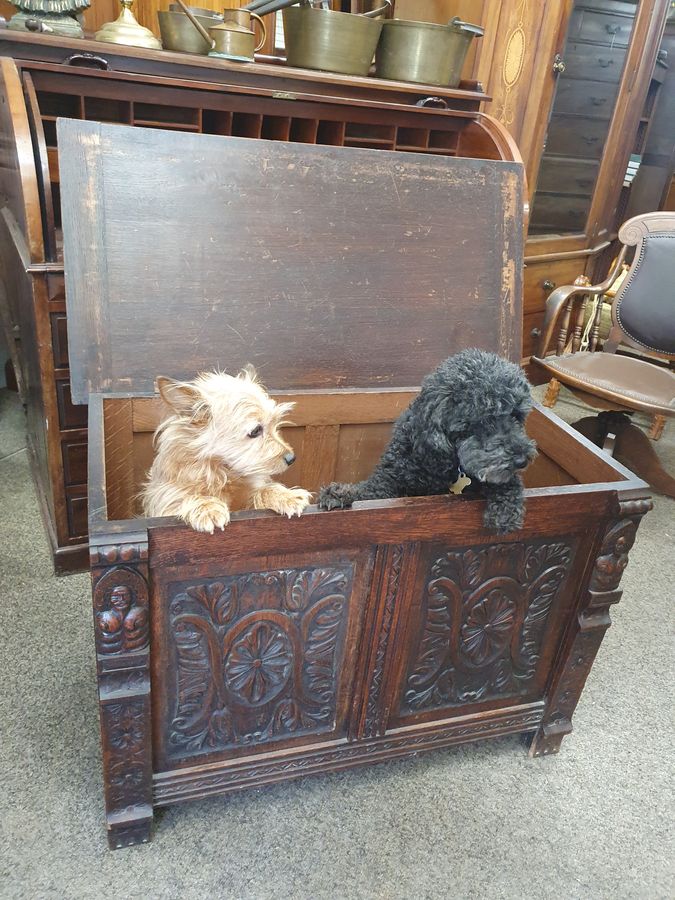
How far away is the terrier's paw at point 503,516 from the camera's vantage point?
1.15 meters

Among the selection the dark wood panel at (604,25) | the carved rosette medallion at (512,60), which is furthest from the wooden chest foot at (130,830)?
the dark wood panel at (604,25)

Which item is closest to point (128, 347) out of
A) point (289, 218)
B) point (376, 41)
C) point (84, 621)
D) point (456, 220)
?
point (289, 218)

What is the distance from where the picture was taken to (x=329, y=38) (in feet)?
6.63

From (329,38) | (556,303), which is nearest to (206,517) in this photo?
(329,38)

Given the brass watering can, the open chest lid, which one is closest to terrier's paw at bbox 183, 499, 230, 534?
the open chest lid

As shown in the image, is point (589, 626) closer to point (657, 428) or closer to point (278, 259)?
point (278, 259)

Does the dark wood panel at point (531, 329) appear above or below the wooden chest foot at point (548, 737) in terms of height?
above

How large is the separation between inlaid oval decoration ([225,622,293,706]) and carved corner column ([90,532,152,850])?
6.2 inches

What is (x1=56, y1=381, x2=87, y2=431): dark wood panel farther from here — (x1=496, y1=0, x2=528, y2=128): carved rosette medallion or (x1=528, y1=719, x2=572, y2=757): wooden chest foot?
(x1=496, y1=0, x2=528, y2=128): carved rosette medallion

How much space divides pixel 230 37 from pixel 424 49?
654 millimetres

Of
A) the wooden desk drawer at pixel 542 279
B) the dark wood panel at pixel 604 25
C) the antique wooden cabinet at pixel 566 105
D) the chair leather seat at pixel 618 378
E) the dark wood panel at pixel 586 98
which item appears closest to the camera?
the chair leather seat at pixel 618 378

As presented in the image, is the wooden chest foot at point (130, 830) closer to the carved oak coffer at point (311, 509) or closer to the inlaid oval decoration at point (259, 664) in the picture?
the carved oak coffer at point (311, 509)

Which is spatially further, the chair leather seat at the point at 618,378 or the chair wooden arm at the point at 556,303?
the chair wooden arm at the point at 556,303

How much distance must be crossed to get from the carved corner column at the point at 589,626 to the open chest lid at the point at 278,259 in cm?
66
